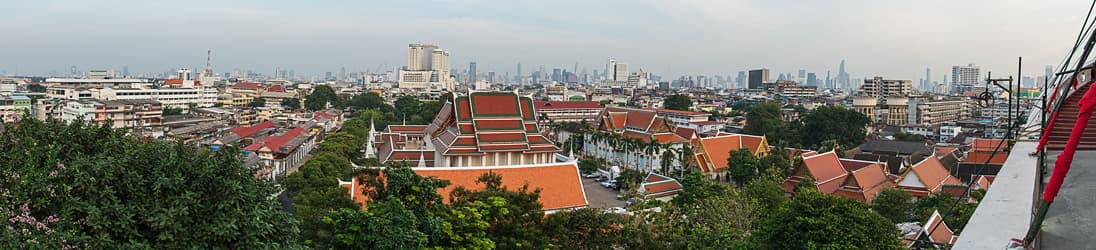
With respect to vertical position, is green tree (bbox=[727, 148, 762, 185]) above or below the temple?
below

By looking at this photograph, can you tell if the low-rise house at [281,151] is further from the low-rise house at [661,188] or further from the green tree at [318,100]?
the green tree at [318,100]

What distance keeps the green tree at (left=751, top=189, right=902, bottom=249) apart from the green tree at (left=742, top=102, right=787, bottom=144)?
29841mm

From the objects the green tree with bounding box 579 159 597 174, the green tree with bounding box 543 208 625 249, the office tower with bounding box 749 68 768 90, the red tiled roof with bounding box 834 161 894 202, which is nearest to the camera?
the green tree with bounding box 543 208 625 249

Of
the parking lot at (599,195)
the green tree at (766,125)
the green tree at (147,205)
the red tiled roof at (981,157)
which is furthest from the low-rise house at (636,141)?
the green tree at (147,205)

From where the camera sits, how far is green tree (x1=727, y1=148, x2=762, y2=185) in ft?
76.3

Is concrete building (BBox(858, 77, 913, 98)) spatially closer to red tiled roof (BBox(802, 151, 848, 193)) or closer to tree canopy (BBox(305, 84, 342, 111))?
tree canopy (BBox(305, 84, 342, 111))

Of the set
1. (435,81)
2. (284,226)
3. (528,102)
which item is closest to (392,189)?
(284,226)

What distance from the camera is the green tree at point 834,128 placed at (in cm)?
3559

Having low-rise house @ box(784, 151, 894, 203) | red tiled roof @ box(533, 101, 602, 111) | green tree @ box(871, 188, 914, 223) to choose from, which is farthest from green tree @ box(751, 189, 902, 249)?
red tiled roof @ box(533, 101, 602, 111)

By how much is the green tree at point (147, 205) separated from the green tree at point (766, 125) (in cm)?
3505

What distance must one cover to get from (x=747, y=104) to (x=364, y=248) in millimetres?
70860

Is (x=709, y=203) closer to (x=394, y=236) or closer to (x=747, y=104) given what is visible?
(x=394, y=236)

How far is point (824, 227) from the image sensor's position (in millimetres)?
8352

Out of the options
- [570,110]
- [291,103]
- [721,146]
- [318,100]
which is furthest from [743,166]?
[291,103]
